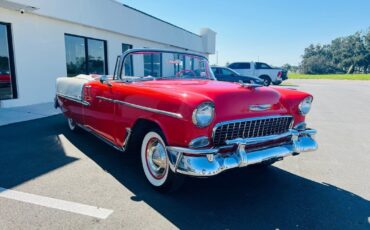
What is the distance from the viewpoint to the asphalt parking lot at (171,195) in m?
2.51

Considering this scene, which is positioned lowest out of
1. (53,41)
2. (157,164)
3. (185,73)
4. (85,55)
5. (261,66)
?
(157,164)

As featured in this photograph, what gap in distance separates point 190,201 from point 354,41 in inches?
3731

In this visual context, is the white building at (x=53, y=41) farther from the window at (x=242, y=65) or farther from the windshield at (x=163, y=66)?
the window at (x=242, y=65)

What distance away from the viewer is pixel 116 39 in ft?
42.0

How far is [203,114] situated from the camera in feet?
8.34

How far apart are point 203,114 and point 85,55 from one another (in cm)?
971

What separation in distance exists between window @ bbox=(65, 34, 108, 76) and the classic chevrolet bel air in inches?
280

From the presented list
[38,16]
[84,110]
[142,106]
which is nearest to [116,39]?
[38,16]

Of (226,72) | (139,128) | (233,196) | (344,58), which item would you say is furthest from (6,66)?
(344,58)

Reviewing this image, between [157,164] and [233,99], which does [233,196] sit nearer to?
[157,164]

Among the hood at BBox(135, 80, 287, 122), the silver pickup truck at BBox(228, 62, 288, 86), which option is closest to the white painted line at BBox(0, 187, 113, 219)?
the hood at BBox(135, 80, 287, 122)

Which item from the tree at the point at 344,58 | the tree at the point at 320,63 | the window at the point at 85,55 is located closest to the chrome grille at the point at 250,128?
the window at the point at 85,55

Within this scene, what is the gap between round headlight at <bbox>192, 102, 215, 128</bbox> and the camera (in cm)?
251

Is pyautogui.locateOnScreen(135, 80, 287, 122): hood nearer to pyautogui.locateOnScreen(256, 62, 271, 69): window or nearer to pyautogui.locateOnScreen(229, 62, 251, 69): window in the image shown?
pyautogui.locateOnScreen(229, 62, 251, 69): window
